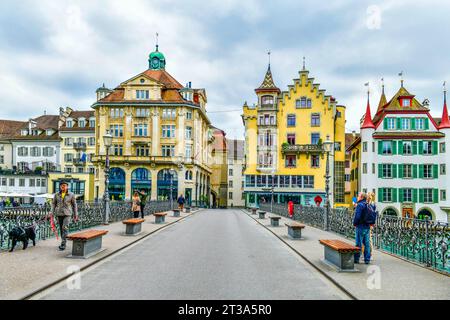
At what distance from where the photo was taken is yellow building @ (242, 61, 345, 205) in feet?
208

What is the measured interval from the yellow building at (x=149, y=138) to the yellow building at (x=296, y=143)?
8.64 metres

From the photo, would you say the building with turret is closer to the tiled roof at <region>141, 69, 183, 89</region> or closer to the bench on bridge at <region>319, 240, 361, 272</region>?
the tiled roof at <region>141, 69, 183, 89</region>

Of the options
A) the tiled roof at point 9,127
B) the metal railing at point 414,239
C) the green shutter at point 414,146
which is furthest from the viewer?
the tiled roof at point 9,127

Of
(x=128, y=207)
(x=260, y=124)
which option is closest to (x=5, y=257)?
(x=128, y=207)

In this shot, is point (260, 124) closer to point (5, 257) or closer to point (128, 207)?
point (128, 207)

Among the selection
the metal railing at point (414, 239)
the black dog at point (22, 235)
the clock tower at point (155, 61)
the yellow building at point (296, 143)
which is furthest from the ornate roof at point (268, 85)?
the black dog at point (22, 235)

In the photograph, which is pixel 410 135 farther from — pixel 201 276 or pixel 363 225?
pixel 201 276

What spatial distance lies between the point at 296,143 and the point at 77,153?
117 feet

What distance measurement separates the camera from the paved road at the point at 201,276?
8.16 m

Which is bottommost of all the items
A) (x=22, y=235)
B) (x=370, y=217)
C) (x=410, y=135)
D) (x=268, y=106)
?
(x=22, y=235)

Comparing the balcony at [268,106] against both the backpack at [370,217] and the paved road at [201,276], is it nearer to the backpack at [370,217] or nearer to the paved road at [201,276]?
the paved road at [201,276]

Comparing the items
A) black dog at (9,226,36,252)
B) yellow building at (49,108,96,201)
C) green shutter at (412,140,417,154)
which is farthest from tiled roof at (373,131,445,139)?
black dog at (9,226,36,252)

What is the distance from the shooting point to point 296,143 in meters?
64.1

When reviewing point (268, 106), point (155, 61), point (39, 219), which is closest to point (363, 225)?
point (39, 219)
